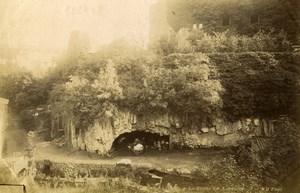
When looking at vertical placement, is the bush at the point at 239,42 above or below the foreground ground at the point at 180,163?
above

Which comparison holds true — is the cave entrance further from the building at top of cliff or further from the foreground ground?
the building at top of cliff

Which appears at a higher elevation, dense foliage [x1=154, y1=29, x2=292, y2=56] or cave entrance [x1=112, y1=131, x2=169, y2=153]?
dense foliage [x1=154, y1=29, x2=292, y2=56]

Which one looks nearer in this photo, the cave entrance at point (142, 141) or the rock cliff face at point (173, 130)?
the rock cliff face at point (173, 130)

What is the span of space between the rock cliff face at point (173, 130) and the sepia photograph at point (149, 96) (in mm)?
11

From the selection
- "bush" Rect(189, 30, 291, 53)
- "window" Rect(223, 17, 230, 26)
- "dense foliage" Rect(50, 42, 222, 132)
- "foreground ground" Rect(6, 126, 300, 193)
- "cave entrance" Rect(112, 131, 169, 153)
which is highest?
"window" Rect(223, 17, 230, 26)

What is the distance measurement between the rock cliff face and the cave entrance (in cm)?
4

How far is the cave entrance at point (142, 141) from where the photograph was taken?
3.97 metres

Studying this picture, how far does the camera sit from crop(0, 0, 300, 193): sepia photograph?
382cm

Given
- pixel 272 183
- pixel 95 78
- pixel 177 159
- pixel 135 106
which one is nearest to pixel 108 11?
pixel 95 78

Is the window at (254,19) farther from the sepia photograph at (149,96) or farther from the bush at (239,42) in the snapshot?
the bush at (239,42)

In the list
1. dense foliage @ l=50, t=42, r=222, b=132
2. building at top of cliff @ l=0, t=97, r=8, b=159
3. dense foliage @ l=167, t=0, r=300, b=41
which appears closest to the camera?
dense foliage @ l=167, t=0, r=300, b=41

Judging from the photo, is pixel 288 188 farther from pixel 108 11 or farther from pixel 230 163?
pixel 108 11

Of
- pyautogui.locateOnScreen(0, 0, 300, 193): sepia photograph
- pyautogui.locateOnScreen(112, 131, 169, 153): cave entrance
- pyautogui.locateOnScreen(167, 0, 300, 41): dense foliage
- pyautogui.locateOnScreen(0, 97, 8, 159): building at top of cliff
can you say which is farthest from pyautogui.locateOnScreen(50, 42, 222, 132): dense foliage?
pyautogui.locateOnScreen(0, 97, 8, 159): building at top of cliff

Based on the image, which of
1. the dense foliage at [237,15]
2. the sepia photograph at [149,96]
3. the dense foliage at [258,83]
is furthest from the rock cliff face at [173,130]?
the dense foliage at [237,15]
